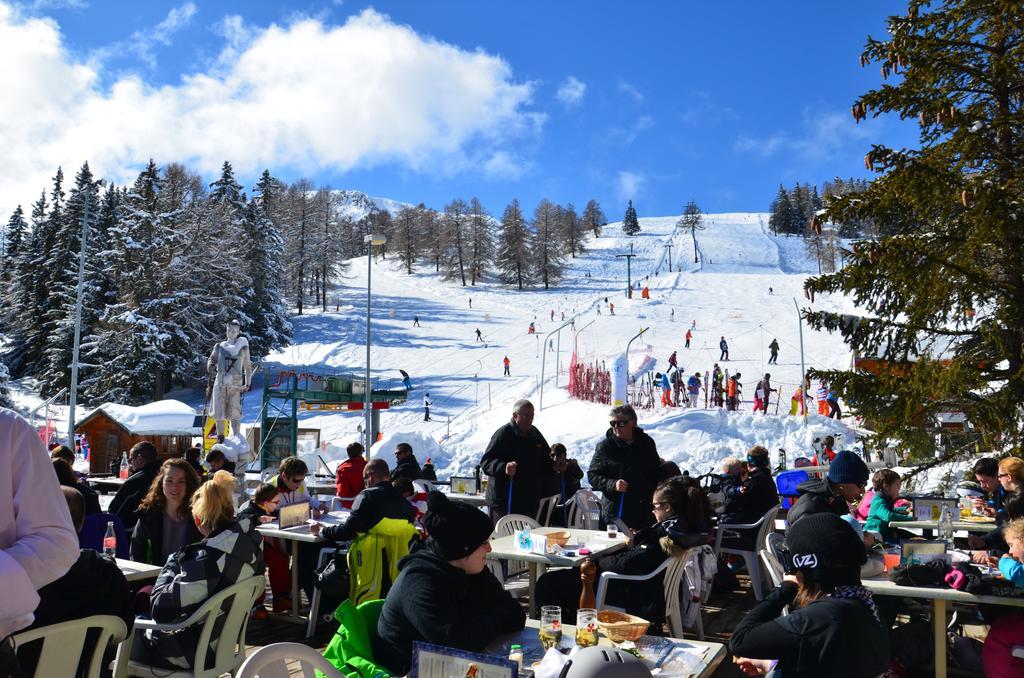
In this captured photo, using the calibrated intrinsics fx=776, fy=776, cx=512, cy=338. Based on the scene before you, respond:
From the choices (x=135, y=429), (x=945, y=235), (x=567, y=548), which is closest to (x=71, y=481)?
(x=567, y=548)

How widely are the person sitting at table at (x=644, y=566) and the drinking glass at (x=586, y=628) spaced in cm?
177

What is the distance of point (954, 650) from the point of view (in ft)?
18.4

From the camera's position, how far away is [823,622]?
2.83 meters

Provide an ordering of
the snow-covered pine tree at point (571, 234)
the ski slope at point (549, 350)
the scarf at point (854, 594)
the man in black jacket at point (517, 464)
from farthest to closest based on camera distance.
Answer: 1. the snow-covered pine tree at point (571, 234)
2. the ski slope at point (549, 350)
3. the man in black jacket at point (517, 464)
4. the scarf at point (854, 594)

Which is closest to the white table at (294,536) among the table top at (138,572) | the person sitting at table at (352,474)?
the table top at (138,572)

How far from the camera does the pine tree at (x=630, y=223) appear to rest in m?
126

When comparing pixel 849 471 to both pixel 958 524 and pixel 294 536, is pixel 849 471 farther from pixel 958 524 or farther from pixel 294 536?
pixel 294 536

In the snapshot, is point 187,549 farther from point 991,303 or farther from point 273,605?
point 991,303

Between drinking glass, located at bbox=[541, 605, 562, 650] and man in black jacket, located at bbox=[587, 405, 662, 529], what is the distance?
12.5 ft

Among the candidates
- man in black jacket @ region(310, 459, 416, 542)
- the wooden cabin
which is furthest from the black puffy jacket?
the wooden cabin

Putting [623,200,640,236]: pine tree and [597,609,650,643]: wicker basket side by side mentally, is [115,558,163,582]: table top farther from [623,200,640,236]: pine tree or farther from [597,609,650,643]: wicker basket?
[623,200,640,236]: pine tree

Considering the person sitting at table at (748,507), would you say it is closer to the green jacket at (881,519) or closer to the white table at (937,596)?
the green jacket at (881,519)

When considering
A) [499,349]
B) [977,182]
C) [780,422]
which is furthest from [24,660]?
[499,349]

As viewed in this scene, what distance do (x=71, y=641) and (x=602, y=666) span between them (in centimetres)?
233
